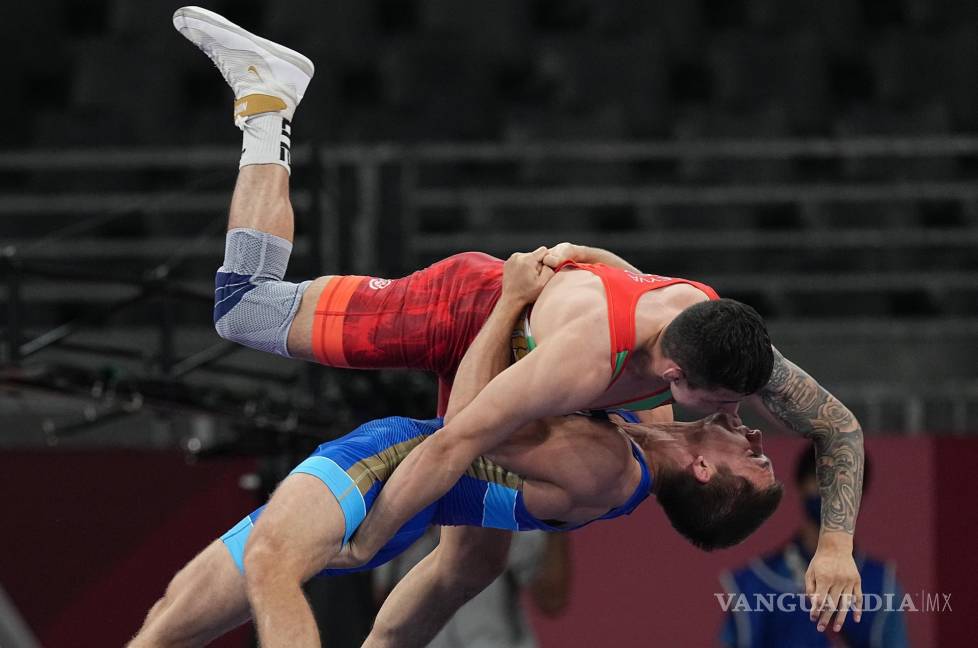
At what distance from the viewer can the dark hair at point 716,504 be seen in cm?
400

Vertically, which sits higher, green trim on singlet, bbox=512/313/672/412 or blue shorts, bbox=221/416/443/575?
green trim on singlet, bbox=512/313/672/412

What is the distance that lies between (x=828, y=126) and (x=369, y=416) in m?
4.09

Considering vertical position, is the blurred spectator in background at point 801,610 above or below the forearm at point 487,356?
below

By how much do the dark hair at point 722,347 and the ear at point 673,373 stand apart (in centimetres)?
2

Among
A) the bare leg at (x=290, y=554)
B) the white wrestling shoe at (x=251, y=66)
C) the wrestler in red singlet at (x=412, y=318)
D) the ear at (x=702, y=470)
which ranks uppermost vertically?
the white wrestling shoe at (x=251, y=66)

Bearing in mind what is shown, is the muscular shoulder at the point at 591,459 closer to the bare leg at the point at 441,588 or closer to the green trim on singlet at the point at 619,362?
the green trim on singlet at the point at 619,362

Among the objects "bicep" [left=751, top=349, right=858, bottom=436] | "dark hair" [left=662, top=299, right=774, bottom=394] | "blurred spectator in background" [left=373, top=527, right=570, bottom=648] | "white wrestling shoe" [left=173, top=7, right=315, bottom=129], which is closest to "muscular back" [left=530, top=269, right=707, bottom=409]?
"dark hair" [left=662, top=299, right=774, bottom=394]

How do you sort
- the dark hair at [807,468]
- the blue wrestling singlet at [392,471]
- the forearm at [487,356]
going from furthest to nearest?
the dark hair at [807,468], the blue wrestling singlet at [392,471], the forearm at [487,356]

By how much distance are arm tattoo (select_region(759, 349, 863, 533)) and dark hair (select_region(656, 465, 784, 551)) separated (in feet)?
0.59

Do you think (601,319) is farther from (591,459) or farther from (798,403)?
(798,403)

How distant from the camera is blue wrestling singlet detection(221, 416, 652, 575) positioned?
12.4ft

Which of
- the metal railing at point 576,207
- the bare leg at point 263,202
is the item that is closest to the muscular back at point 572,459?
the bare leg at point 263,202

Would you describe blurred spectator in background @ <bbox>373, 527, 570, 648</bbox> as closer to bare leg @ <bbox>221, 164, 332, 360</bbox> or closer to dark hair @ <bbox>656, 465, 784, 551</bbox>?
dark hair @ <bbox>656, 465, 784, 551</bbox>

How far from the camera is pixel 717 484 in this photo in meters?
4.00
